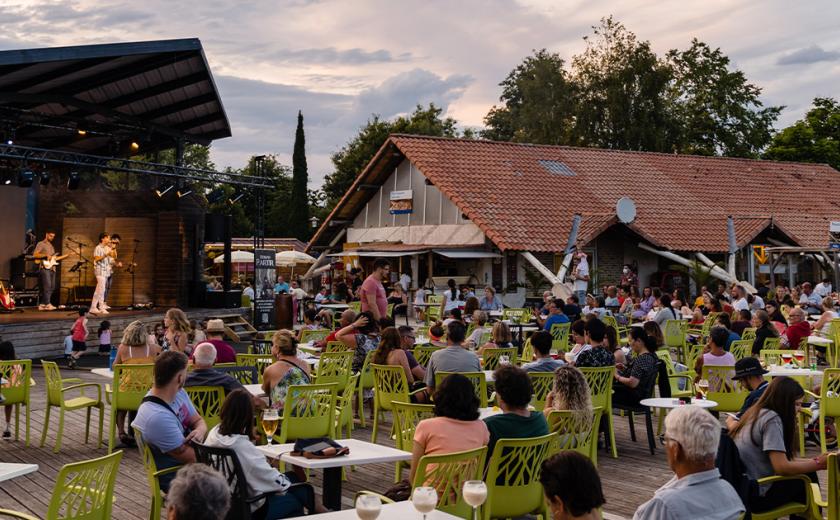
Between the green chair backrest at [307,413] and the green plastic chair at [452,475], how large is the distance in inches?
80.9

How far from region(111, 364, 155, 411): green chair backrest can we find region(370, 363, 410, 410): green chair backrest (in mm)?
2088

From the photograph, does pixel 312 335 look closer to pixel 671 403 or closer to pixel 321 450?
pixel 671 403

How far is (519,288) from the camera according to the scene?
25938mm

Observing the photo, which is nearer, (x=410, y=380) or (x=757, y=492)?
(x=757, y=492)

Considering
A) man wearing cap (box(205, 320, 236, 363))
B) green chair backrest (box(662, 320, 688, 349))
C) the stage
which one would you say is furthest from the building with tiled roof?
man wearing cap (box(205, 320, 236, 363))

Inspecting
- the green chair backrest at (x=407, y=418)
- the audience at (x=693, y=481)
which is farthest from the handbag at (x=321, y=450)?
the audience at (x=693, y=481)

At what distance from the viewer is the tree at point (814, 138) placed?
42.8 metres

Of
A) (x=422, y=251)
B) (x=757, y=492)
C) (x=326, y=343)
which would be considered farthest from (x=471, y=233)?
(x=757, y=492)

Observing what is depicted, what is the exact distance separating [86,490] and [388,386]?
4.28 meters

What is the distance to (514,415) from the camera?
4930mm

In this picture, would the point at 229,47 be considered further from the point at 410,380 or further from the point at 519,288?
the point at 410,380

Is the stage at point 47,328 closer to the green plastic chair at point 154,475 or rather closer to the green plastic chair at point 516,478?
the green plastic chair at point 154,475

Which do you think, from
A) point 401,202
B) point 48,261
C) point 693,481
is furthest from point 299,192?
point 693,481

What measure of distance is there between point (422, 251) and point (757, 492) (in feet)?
71.3
